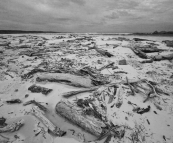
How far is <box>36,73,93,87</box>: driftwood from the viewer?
4.53m

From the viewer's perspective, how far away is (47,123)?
2854 mm

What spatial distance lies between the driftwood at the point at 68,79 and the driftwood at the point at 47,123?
5.81ft

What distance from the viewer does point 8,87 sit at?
4.79 metres

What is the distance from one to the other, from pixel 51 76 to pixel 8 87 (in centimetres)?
216

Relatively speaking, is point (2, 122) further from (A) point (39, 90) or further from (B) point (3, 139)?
(A) point (39, 90)

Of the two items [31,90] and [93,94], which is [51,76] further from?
[93,94]

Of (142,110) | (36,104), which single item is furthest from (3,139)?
(142,110)

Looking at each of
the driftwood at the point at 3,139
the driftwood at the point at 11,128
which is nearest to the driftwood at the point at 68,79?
the driftwood at the point at 11,128

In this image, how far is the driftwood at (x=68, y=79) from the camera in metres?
4.53

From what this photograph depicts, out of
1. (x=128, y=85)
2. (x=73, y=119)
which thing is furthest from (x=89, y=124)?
(x=128, y=85)

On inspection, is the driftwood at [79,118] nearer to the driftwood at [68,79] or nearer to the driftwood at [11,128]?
the driftwood at [11,128]

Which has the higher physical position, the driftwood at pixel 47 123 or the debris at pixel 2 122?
the driftwood at pixel 47 123

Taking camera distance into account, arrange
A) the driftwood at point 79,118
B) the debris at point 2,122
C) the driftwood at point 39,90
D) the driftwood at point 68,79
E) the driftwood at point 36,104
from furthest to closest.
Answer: the driftwood at point 68,79, the driftwood at point 39,90, the driftwood at point 36,104, the debris at point 2,122, the driftwood at point 79,118

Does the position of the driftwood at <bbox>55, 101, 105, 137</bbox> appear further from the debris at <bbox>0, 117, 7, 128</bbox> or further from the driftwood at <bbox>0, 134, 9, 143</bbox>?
the debris at <bbox>0, 117, 7, 128</bbox>
